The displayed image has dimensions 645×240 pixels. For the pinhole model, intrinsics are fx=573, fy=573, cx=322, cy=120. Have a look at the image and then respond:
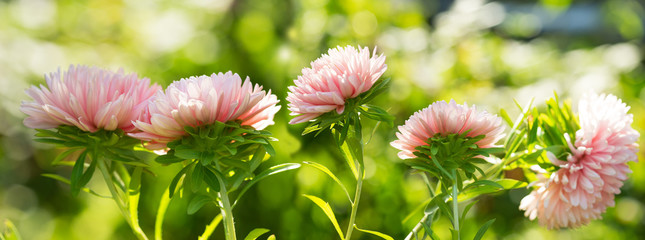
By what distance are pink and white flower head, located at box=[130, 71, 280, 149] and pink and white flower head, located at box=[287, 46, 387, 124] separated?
2cm

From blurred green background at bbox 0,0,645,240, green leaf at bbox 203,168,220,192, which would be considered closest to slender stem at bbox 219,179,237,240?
green leaf at bbox 203,168,220,192

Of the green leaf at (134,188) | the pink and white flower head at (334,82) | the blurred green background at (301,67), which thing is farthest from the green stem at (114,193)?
the blurred green background at (301,67)

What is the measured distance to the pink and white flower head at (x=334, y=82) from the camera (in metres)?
0.27

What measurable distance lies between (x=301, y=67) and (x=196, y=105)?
0.64m

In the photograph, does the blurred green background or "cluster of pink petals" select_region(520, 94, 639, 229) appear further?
the blurred green background

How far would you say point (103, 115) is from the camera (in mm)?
288

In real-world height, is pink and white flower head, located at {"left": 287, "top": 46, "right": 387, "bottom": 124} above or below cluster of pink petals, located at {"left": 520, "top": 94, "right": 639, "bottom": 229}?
above

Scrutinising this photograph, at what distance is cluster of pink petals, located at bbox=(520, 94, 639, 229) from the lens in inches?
12.3

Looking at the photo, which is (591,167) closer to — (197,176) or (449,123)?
(449,123)

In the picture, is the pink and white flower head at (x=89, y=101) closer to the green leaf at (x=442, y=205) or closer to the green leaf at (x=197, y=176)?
the green leaf at (x=197, y=176)

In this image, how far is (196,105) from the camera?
0.26 meters

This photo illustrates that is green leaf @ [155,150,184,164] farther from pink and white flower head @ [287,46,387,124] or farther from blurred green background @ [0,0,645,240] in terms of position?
blurred green background @ [0,0,645,240]

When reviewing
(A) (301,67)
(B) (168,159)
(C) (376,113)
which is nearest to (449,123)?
(C) (376,113)

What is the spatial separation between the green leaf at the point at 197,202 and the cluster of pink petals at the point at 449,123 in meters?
0.10
